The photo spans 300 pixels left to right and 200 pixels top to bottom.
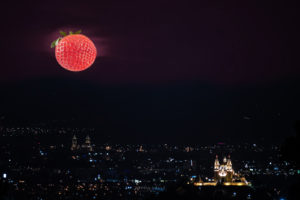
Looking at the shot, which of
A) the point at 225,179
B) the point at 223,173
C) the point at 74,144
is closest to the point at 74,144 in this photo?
the point at 74,144

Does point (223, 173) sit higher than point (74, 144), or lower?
lower

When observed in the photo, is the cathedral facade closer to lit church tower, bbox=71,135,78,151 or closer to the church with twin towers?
lit church tower, bbox=71,135,78,151

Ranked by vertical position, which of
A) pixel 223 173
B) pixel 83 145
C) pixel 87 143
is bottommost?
pixel 223 173

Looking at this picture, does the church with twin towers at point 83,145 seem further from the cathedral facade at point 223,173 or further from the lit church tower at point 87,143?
the cathedral facade at point 223,173

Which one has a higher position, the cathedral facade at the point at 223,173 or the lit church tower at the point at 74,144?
the lit church tower at the point at 74,144

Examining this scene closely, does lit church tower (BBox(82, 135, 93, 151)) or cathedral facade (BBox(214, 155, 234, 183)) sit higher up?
lit church tower (BBox(82, 135, 93, 151))

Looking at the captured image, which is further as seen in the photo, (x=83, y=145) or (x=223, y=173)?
(x=83, y=145)

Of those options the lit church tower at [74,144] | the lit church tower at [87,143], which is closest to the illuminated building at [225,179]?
the lit church tower at [74,144]

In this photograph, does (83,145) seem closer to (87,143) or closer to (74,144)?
(87,143)

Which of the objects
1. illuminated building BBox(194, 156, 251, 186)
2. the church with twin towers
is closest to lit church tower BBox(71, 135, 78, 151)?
the church with twin towers

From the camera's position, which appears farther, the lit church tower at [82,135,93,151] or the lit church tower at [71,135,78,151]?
the lit church tower at [82,135,93,151]

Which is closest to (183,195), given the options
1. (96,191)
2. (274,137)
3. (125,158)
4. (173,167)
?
(96,191)

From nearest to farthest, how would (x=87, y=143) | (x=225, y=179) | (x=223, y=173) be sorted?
(x=225, y=179) < (x=223, y=173) < (x=87, y=143)

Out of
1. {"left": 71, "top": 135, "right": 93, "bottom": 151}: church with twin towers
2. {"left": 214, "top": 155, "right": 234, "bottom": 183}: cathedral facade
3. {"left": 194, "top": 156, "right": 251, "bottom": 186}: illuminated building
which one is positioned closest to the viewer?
{"left": 194, "top": 156, "right": 251, "bottom": 186}: illuminated building
